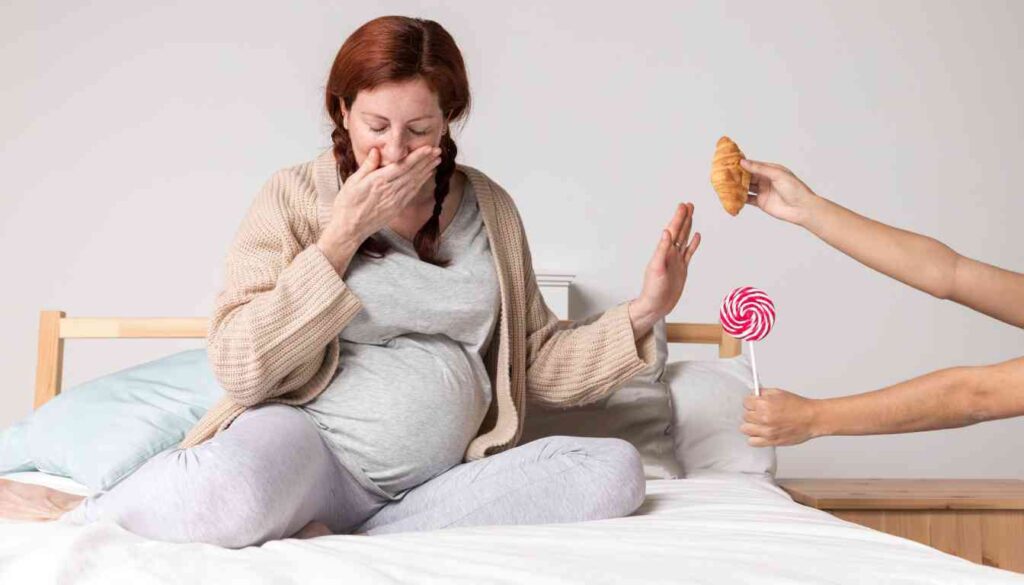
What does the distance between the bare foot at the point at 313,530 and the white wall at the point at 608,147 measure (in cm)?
170

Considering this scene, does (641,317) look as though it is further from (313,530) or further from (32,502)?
(32,502)

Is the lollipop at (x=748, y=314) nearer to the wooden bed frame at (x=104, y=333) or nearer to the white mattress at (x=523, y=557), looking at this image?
the white mattress at (x=523, y=557)

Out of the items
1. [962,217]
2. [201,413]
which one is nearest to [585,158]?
[962,217]

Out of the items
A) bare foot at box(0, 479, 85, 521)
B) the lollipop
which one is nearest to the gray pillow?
the lollipop

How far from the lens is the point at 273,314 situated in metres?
1.52

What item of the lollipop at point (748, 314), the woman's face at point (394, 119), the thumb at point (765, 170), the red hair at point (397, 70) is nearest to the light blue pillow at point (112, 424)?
the red hair at point (397, 70)

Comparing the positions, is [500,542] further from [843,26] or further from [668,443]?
[843,26]

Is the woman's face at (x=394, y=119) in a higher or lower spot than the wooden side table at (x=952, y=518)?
higher

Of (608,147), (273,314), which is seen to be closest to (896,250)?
(273,314)

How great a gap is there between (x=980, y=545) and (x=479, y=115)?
5.96 feet

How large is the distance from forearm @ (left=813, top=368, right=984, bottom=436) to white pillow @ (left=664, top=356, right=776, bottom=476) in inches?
27.4

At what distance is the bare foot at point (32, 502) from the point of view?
4.96ft

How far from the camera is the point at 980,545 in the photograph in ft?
7.11

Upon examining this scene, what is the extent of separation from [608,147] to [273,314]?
6.07ft
